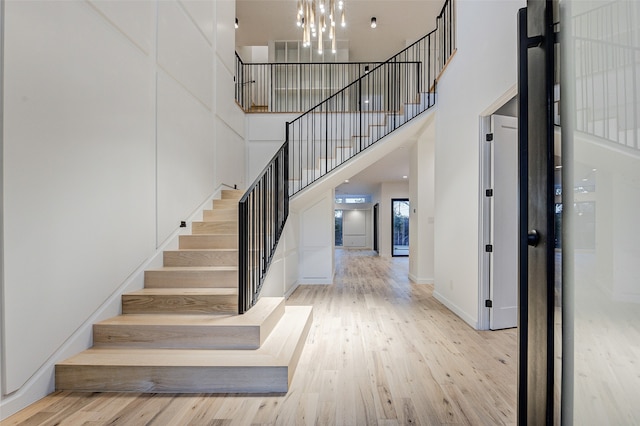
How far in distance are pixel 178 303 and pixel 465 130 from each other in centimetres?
348

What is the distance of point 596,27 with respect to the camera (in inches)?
41.7

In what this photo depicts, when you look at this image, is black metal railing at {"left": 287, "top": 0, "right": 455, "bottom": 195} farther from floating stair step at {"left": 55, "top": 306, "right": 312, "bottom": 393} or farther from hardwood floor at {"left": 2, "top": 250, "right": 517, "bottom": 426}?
floating stair step at {"left": 55, "top": 306, "right": 312, "bottom": 393}

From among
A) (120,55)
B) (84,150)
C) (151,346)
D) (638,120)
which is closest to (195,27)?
(120,55)

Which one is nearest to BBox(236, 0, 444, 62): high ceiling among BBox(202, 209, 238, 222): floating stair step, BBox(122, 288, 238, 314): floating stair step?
BBox(202, 209, 238, 222): floating stair step

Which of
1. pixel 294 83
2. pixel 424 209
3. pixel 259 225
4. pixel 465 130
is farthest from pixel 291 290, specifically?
pixel 294 83

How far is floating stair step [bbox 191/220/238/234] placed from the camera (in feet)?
13.2

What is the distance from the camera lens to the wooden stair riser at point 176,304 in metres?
A: 2.79

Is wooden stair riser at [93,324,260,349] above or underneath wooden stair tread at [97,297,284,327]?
underneath

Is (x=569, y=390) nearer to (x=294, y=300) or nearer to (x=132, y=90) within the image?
(x=132, y=90)

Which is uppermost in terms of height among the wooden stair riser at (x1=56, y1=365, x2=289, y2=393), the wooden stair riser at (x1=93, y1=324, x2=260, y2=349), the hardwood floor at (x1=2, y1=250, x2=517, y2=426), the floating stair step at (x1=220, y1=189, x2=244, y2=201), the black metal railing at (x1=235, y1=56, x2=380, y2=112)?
the black metal railing at (x1=235, y1=56, x2=380, y2=112)

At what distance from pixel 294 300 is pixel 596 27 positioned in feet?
14.4

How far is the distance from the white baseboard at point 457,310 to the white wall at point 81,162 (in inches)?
132

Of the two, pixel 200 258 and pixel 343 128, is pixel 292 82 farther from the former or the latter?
pixel 200 258

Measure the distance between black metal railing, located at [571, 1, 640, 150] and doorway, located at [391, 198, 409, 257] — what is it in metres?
10.9
